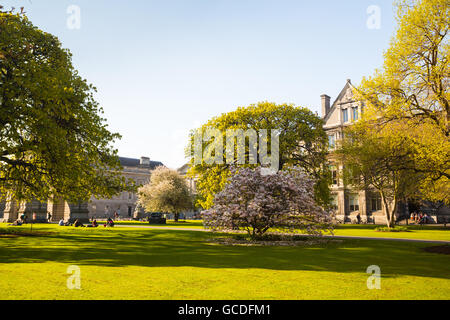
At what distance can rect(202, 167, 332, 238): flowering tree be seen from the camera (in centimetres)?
2117

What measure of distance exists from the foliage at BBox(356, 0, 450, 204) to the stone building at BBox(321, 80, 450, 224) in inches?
1324

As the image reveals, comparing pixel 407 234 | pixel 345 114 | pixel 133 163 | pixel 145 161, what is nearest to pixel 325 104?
pixel 345 114

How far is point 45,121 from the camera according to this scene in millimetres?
18000

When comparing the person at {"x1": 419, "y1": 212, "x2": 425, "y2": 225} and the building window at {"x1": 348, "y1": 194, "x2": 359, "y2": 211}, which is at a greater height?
the building window at {"x1": 348, "y1": 194, "x2": 359, "y2": 211}

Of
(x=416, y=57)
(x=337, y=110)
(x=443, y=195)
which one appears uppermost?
(x=337, y=110)

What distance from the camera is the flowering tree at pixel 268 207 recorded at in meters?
21.2

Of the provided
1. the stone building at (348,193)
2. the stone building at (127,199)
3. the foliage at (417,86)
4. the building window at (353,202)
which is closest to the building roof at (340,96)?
the stone building at (348,193)

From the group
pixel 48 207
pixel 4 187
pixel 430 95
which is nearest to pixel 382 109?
pixel 430 95

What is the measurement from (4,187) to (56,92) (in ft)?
32.9

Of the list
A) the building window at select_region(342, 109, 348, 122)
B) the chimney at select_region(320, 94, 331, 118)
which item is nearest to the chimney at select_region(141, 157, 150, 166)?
the chimney at select_region(320, 94, 331, 118)

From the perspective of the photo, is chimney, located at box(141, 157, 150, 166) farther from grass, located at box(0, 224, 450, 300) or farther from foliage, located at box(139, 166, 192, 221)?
grass, located at box(0, 224, 450, 300)

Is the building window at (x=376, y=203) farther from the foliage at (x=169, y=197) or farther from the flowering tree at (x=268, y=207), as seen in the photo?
the flowering tree at (x=268, y=207)

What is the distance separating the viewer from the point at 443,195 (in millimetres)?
34844

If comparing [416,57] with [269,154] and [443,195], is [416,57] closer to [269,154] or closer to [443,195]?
[269,154]
